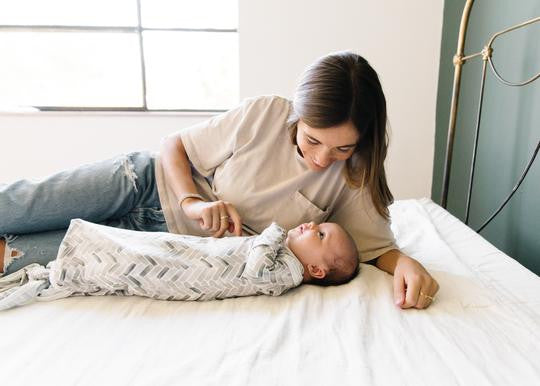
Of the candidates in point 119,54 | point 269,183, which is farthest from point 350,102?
point 119,54

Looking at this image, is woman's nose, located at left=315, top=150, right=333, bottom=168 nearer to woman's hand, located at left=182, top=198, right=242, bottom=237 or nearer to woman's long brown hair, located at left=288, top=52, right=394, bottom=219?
woman's long brown hair, located at left=288, top=52, right=394, bottom=219

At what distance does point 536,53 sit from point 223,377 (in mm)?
1475

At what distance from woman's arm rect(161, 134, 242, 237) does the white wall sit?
1.30m

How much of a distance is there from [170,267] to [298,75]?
174cm

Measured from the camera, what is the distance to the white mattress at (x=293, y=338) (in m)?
0.70

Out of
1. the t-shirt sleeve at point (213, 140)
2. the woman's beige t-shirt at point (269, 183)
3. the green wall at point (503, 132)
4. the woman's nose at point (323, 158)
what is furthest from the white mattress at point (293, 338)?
the green wall at point (503, 132)

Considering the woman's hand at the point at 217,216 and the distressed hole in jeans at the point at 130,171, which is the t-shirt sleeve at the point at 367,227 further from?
the distressed hole in jeans at the point at 130,171

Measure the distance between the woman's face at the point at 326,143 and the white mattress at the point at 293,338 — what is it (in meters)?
0.30

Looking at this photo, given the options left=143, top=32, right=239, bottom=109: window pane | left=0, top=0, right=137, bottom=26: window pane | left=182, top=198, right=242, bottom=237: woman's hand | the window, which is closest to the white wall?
the window

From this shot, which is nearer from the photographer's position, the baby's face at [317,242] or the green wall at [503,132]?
the baby's face at [317,242]

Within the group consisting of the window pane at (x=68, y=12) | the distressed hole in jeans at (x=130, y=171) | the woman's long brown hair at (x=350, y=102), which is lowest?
the distressed hole in jeans at (x=130, y=171)

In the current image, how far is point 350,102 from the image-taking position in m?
0.97

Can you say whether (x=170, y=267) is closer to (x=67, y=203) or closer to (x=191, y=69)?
(x=67, y=203)

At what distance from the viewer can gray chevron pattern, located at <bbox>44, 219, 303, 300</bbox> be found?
0.94m
